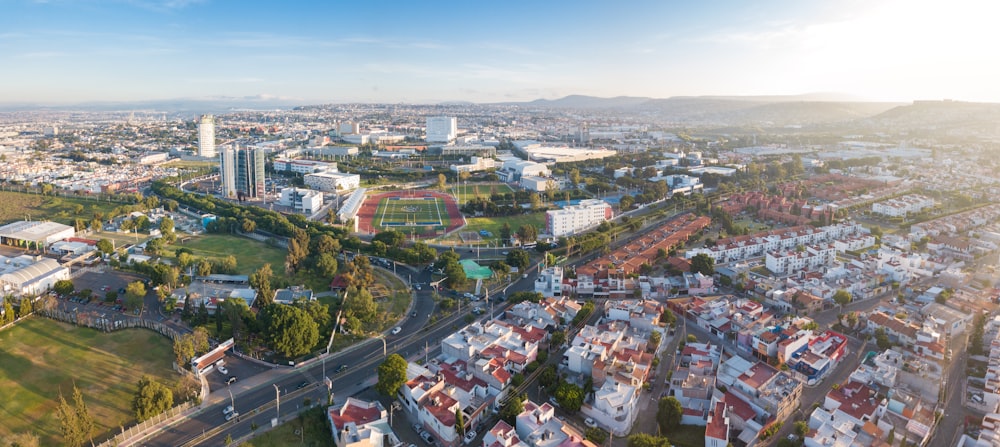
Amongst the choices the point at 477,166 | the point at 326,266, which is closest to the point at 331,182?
the point at 477,166

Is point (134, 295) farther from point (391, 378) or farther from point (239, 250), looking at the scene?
point (391, 378)

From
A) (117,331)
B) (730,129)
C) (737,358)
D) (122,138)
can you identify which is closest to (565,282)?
(737,358)

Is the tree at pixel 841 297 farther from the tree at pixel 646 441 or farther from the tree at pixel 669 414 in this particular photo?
the tree at pixel 646 441

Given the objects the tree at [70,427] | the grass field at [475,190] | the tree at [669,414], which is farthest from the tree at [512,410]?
the grass field at [475,190]

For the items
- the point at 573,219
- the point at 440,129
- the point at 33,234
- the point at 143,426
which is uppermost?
the point at 440,129

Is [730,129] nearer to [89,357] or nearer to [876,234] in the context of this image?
[876,234]

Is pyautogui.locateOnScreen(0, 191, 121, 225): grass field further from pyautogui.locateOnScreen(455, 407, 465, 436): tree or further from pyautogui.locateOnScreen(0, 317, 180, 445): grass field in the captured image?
pyautogui.locateOnScreen(455, 407, 465, 436): tree

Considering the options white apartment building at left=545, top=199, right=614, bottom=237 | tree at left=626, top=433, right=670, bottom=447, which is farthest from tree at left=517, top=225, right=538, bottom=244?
tree at left=626, top=433, right=670, bottom=447
